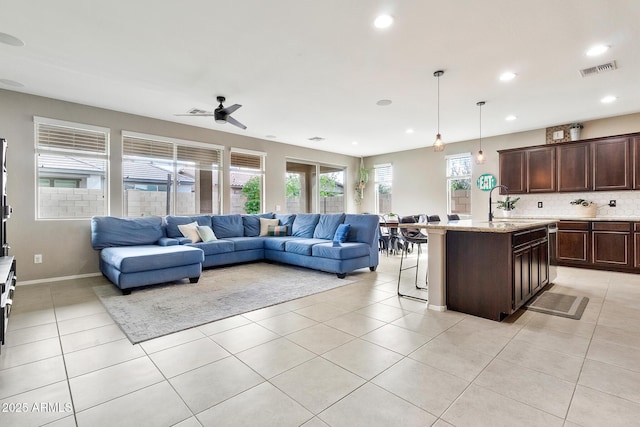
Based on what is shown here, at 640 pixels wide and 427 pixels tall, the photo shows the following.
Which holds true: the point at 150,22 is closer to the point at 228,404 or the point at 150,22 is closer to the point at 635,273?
the point at 228,404

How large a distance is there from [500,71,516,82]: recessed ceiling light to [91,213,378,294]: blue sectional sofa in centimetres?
257

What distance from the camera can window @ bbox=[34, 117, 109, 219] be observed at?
15.1ft

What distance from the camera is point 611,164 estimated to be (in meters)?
5.24

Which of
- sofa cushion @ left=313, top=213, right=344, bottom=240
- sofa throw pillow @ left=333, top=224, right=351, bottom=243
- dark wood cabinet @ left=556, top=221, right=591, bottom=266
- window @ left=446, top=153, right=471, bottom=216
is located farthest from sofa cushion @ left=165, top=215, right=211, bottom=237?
dark wood cabinet @ left=556, top=221, right=591, bottom=266

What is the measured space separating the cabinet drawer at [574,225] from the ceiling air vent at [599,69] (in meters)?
2.68

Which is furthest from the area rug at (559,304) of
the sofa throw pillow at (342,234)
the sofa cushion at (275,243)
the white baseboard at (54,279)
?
the white baseboard at (54,279)

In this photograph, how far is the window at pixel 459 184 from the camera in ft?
24.5

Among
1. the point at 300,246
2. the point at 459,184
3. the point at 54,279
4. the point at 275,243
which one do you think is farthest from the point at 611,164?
the point at 54,279

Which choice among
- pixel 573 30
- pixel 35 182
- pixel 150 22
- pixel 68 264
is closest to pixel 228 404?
pixel 150 22

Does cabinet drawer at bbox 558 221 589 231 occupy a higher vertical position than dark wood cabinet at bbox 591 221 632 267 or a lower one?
higher

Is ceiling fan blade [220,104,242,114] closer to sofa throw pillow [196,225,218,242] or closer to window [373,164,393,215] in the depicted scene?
sofa throw pillow [196,225,218,242]

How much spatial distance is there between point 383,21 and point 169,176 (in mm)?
4763

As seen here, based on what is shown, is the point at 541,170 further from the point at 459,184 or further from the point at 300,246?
the point at 300,246

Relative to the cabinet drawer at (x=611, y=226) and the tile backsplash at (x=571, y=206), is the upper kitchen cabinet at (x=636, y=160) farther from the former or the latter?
the cabinet drawer at (x=611, y=226)
